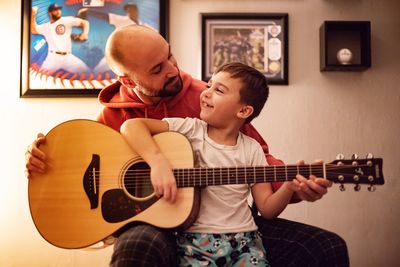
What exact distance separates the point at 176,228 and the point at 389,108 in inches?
57.1

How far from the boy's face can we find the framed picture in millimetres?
745

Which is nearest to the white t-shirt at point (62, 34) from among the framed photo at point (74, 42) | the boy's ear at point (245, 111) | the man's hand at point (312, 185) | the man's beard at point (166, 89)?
the framed photo at point (74, 42)

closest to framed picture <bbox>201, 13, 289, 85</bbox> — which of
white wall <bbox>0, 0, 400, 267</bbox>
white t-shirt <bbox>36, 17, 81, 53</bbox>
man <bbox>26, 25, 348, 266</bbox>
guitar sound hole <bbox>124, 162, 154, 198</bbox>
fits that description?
white wall <bbox>0, 0, 400, 267</bbox>

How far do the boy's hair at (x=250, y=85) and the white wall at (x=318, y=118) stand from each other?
711mm

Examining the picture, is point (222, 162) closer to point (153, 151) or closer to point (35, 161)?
point (153, 151)

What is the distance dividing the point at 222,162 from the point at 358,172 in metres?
0.39

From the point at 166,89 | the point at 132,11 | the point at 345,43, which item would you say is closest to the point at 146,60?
the point at 166,89

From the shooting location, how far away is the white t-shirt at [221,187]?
107 centimetres

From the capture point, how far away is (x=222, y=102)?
3.80 ft

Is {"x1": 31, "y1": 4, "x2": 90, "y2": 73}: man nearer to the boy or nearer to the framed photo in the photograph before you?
the framed photo

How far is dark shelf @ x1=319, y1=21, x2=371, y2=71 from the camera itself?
1.84 metres

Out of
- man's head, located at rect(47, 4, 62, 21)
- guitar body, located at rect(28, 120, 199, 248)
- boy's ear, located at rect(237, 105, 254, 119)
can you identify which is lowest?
guitar body, located at rect(28, 120, 199, 248)

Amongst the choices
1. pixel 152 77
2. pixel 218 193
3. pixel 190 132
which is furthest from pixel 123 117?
pixel 218 193

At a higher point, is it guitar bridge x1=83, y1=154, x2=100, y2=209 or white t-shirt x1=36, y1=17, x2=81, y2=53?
white t-shirt x1=36, y1=17, x2=81, y2=53
